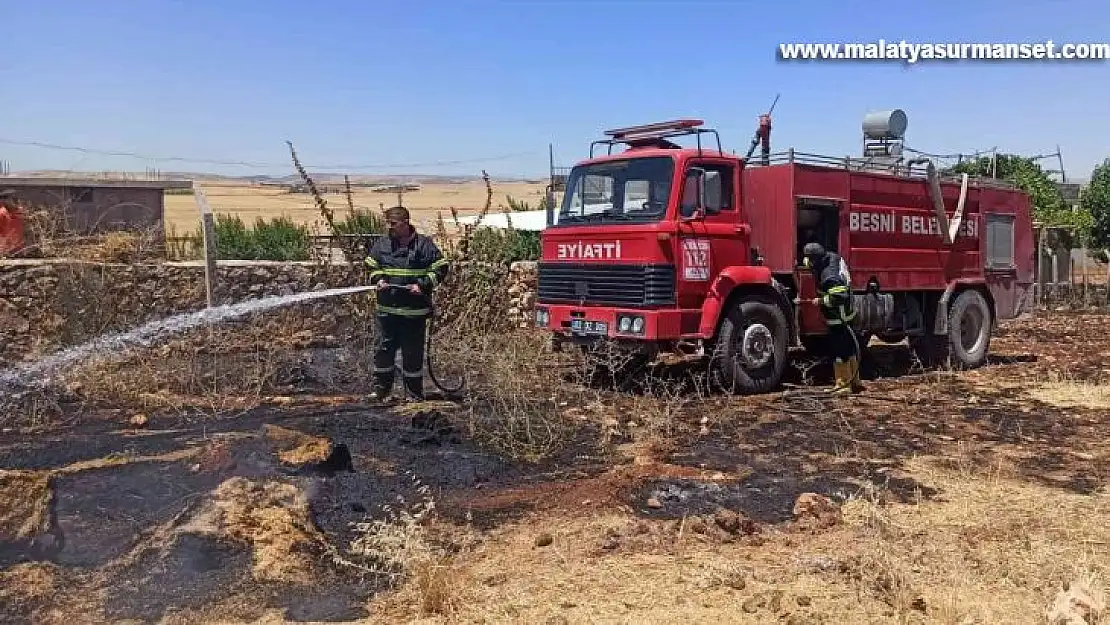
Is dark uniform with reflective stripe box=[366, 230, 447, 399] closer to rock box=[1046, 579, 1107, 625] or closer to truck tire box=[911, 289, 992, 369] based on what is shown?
rock box=[1046, 579, 1107, 625]

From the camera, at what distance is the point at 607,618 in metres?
4.04

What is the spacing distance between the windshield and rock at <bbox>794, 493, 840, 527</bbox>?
13.3 ft

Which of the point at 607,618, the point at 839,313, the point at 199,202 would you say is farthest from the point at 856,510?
the point at 199,202

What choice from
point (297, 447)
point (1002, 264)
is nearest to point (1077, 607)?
point (297, 447)

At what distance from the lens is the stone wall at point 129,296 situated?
9961 millimetres

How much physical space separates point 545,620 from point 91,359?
23.5ft

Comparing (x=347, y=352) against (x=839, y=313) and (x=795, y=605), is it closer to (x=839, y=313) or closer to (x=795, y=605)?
(x=839, y=313)

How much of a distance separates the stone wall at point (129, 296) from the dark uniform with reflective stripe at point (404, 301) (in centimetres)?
328

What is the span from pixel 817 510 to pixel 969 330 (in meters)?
7.79

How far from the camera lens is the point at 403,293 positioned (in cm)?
841

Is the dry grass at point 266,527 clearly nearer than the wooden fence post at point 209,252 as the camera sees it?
Yes

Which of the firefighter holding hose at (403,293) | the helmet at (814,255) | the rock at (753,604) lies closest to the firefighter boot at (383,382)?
the firefighter holding hose at (403,293)

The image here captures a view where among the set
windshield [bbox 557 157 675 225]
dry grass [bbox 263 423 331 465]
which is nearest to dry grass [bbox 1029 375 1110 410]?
windshield [bbox 557 157 675 225]

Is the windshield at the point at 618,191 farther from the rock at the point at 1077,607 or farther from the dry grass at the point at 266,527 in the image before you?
the rock at the point at 1077,607
